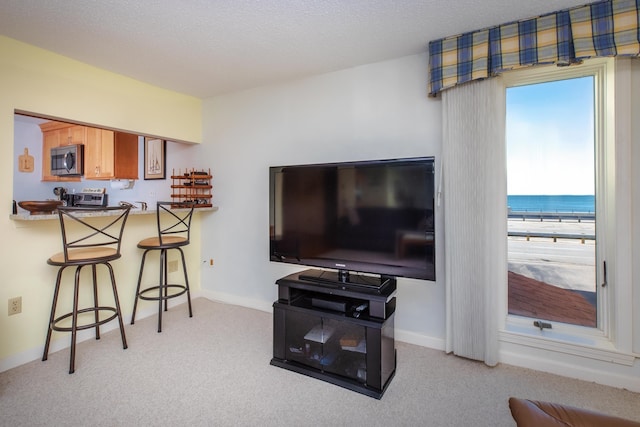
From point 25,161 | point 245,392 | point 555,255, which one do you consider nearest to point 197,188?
point 245,392

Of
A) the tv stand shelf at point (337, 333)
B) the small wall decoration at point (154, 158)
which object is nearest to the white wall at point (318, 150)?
the tv stand shelf at point (337, 333)

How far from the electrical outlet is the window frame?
135 inches

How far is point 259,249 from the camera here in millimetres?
3246

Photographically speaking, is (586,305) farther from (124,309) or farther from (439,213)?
(124,309)

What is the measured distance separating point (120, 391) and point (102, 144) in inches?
125

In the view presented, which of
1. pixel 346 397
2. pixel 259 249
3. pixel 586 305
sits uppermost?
pixel 259 249

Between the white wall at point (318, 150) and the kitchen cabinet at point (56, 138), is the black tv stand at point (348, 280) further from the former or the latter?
the kitchen cabinet at point (56, 138)

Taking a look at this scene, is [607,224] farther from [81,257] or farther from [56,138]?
[56,138]

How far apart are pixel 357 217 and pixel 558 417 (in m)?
1.37

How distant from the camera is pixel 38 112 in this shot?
7.71 feet

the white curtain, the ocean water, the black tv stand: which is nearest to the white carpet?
the white curtain

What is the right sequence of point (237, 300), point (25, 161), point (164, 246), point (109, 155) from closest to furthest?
1. point (164, 246)
2. point (237, 300)
3. point (109, 155)
4. point (25, 161)

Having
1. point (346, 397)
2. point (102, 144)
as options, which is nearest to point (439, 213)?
point (346, 397)

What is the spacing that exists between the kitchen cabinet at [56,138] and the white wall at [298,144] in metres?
1.84
